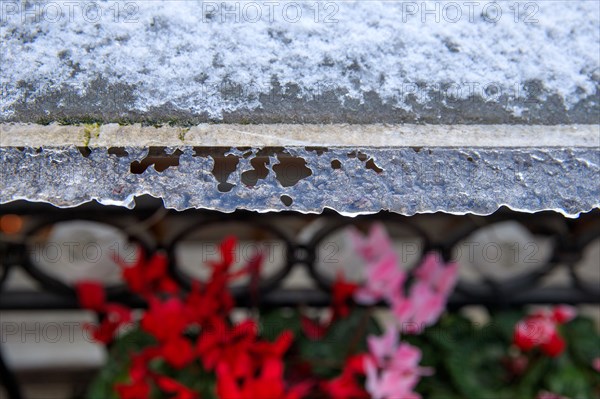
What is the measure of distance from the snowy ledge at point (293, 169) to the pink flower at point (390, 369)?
14.8 inches

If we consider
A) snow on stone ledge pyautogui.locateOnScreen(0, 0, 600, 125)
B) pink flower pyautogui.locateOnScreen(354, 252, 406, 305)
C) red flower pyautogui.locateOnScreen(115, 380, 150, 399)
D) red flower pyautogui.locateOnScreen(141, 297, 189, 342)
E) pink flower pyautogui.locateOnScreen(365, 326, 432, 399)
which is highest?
snow on stone ledge pyautogui.locateOnScreen(0, 0, 600, 125)

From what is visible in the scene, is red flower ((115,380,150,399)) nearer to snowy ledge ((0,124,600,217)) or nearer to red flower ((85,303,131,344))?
red flower ((85,303,131,344))

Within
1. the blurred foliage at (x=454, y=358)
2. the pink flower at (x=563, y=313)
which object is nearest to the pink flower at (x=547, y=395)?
the blurred foliage at (x=454, y=358)

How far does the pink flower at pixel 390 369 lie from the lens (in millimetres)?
773

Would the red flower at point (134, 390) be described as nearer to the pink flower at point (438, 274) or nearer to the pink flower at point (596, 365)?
the pink flower at point (438, 274)

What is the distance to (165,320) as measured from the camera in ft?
2.58

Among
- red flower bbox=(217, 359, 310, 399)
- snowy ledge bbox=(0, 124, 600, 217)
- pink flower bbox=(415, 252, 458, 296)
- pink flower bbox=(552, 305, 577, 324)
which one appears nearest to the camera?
snowy ledge bbox=(0, 124, 600, 217)

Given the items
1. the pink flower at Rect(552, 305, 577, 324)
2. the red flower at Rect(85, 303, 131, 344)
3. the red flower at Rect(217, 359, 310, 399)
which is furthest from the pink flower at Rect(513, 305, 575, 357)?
the red flower at Rect(85, 303, 131, 344)

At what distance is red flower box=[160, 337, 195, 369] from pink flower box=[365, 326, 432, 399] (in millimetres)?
262

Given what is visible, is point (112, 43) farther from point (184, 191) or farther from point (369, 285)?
point (369, 285)

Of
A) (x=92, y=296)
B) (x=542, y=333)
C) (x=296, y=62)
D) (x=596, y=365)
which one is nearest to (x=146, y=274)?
(x=92, y=296)

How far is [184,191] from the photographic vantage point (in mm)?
468

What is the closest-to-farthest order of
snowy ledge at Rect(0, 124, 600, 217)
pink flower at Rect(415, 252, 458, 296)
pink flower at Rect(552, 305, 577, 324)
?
snowy ledge at Rect(0, 124, 600, 217), pink flower at Rect(415, 252, 458, 296), pink flower at Rect(552, 305, 577, 324)

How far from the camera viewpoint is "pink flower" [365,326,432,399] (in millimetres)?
773
